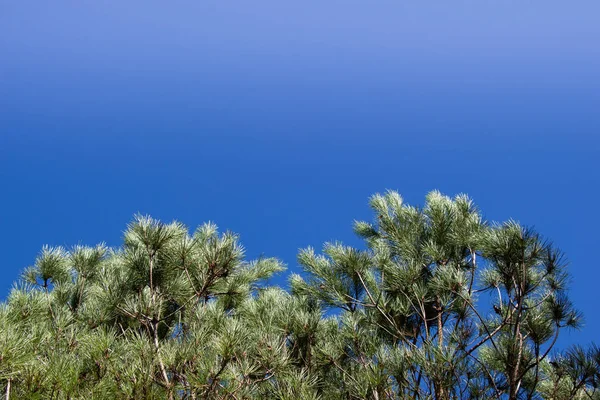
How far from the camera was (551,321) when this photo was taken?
198cm

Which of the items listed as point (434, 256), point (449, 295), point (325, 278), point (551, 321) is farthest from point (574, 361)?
point (325, 278)

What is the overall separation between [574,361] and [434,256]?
70cm

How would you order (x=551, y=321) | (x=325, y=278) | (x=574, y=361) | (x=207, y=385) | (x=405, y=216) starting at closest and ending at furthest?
(x=207, y=385)
(x=574, y=361)
(x=551, y=321)
(x=325, y=278)
(x=405, y=216)

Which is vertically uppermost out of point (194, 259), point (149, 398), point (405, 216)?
point (405, 216)

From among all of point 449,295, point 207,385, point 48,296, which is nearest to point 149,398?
point 207,385

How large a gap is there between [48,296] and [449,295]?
2.13 metres

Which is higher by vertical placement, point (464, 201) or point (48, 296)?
point (464, 201)

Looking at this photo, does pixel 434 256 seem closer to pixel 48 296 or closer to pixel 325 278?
pixel 325 278

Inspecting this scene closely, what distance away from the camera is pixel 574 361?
1.86 metres

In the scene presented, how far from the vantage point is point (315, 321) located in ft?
8.05

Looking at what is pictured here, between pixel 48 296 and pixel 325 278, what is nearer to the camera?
pixel 325 278

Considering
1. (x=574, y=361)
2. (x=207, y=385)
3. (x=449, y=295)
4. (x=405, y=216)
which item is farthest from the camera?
(x=405, y=216)

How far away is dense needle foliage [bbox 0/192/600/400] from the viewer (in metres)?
1.78

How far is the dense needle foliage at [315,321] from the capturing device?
1.78 metres
